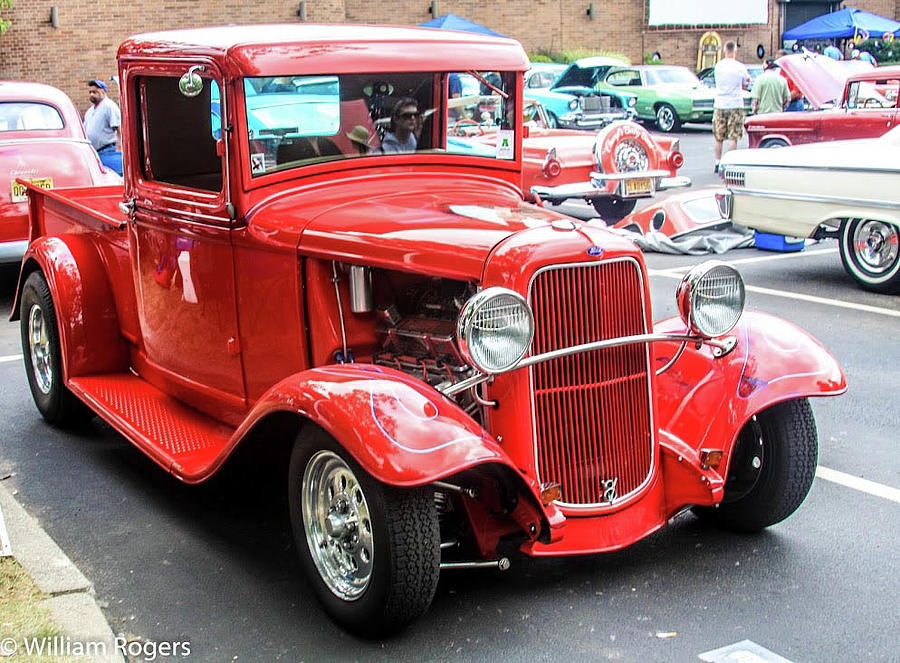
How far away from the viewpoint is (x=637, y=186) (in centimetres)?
1230

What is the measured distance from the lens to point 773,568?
398cm

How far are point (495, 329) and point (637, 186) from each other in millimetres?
9256

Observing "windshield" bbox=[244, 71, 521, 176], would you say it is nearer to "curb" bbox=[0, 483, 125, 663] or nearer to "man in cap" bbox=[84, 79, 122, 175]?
"curb" bbox=[0, 483, 125, 663]

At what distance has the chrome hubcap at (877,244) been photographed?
863 centimetres

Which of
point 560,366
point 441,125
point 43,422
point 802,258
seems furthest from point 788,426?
point 802,258

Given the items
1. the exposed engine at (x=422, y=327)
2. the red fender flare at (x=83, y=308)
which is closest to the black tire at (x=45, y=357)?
the red fender flare at (x=83, y=308)

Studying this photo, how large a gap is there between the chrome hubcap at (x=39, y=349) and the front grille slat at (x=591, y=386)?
3.31m

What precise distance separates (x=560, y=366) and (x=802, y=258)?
7318 mm

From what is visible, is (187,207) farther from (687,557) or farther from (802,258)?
(802,258)

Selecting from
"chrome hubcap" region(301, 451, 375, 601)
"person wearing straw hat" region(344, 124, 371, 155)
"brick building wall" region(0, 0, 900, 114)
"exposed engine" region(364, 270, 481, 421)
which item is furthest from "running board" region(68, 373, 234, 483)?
"brick building wall" region(0, 0, 900, 114)

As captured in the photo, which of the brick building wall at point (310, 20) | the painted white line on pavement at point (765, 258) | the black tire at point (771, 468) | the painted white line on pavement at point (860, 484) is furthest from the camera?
the brick building wall at point (310, 20)

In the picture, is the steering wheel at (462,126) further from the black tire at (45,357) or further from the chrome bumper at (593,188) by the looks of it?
the chrome bumper at (593,188)

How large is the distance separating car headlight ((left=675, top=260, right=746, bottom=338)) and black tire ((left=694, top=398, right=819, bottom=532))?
0.44 meters

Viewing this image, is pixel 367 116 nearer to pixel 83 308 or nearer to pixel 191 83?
pixel 191 83
